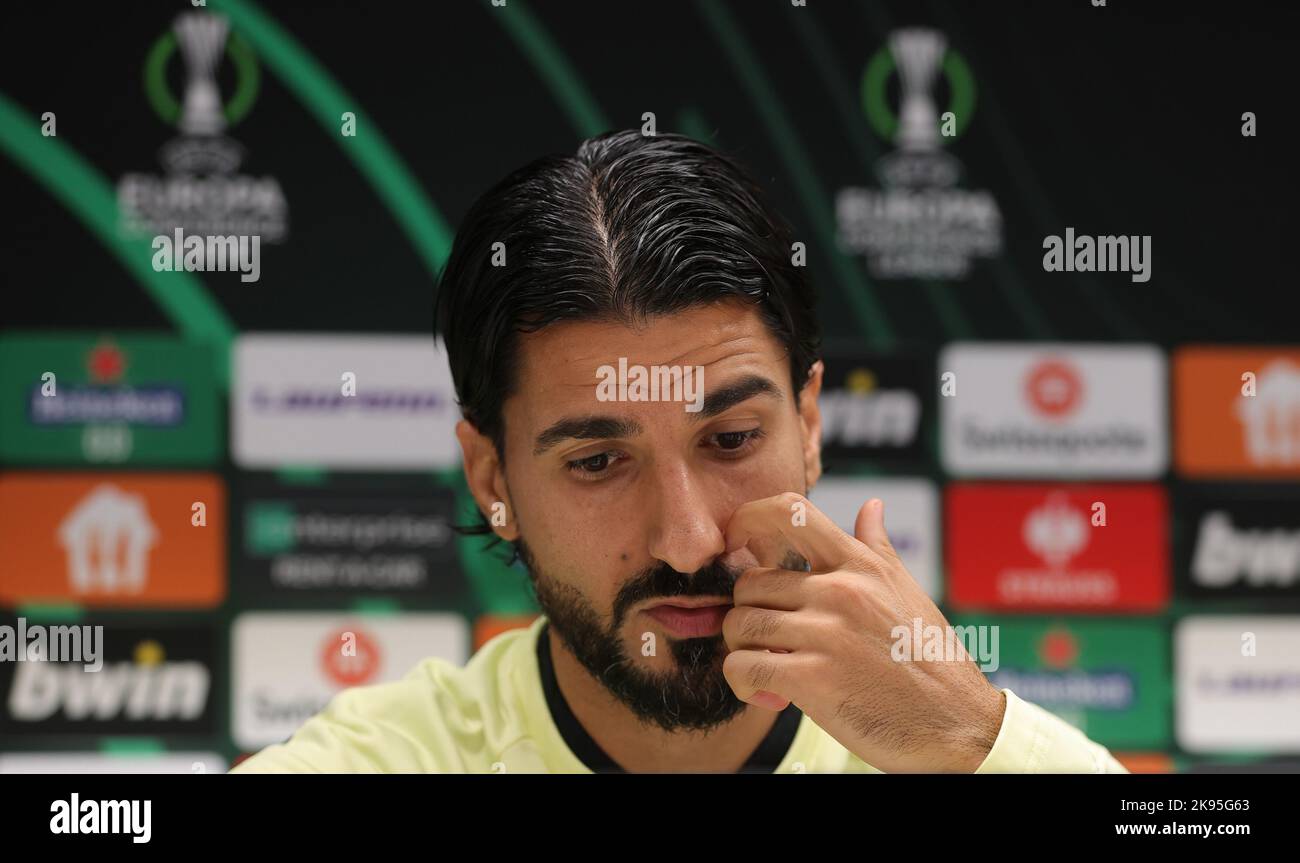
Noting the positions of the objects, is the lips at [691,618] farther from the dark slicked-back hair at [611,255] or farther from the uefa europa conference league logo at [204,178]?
the uefa europa conference league logo at [204,178]

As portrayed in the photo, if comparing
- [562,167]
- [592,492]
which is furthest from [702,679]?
[562,167]

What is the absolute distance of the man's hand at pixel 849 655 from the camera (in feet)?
5.52

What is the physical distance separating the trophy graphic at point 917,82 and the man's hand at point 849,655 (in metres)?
1.62

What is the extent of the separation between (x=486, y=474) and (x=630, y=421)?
333mm

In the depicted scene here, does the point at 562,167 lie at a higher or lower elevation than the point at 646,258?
higher

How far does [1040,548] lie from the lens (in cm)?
309

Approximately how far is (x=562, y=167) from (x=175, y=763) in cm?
191

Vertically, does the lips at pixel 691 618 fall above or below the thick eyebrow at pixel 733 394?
below

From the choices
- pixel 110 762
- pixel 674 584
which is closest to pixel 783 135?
pixel 674 584

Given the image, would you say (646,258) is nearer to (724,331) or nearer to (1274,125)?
(724,331)

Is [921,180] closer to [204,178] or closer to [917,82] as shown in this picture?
[917,82]

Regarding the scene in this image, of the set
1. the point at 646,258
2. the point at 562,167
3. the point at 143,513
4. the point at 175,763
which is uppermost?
the point at 562,167

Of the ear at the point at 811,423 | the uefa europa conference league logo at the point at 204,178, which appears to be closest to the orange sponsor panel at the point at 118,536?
the uefa europa conference league logo at the point at 204,178

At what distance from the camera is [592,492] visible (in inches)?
72.5
